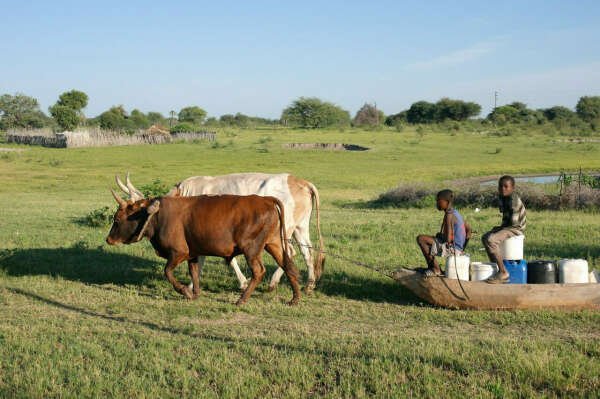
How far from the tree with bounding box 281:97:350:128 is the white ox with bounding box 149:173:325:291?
67.9 metres

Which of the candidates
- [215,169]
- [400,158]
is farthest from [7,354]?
[400,158]

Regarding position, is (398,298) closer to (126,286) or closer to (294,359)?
(294,359)

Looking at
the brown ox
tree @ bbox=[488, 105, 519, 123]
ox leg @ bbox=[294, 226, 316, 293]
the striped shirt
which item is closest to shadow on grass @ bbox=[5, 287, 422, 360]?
the brown ox

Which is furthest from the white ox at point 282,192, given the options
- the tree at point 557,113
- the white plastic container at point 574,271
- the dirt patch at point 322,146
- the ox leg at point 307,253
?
the tree at point 557,113

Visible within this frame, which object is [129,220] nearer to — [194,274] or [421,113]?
[194,274]

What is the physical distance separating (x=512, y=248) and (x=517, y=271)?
290mm

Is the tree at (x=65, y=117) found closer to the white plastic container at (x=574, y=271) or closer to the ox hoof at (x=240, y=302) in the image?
the ox hoof at (x=240, y=302)

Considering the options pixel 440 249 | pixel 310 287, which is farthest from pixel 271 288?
pixel 440 249

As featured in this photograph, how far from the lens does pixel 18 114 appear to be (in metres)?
72.8

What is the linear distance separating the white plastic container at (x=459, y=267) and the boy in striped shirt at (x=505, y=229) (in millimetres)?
274

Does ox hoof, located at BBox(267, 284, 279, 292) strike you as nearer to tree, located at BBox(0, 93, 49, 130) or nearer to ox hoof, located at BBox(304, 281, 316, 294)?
ox hoof, located at BBox(304, 281, 316, 294)

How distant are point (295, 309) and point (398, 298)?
1.48 m

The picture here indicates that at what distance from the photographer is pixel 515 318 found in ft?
22.4

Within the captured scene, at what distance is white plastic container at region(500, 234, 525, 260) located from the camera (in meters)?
7.25
